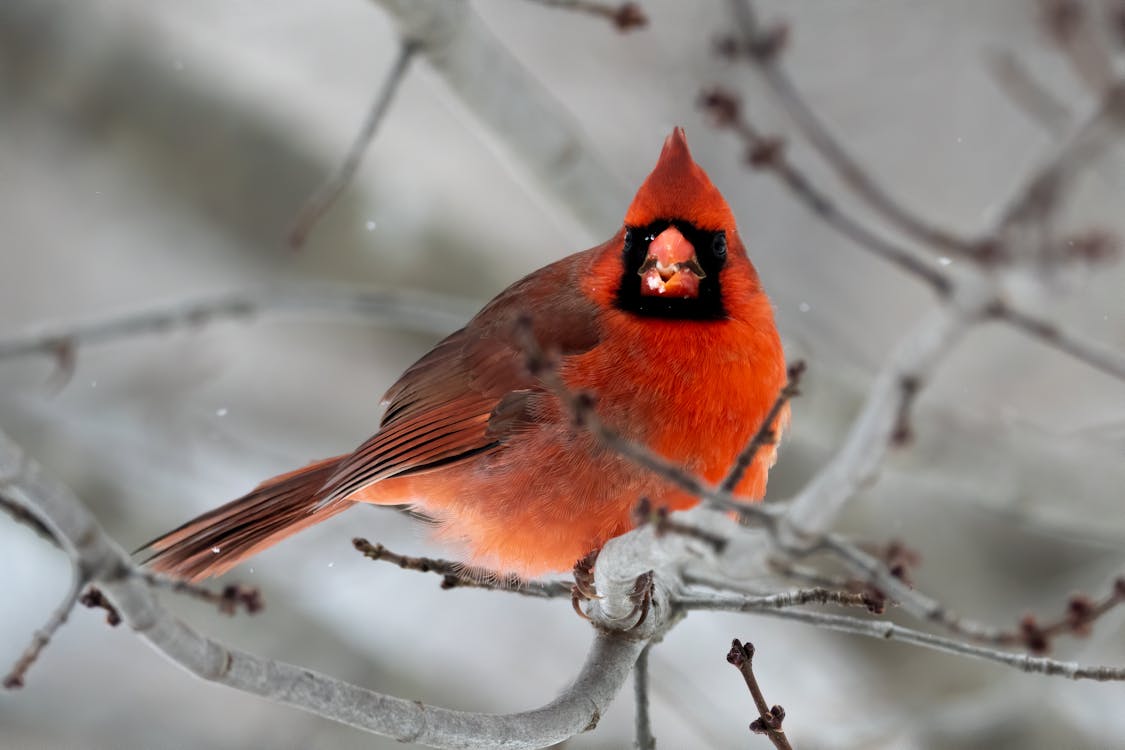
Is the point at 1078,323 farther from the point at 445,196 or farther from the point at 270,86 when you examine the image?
the point at 270,86

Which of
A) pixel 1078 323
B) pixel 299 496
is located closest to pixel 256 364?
pixel 299 496

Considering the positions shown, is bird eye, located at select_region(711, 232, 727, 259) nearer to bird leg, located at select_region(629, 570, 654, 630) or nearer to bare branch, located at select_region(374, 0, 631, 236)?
bird leg, located at select_region(629, 570, 654, 630)

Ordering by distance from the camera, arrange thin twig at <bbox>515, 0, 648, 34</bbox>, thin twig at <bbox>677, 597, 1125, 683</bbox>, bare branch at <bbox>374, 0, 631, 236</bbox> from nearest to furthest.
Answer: thin twig at <bbox>677, 597, 1125, 683</bbox> < thin twig at <bbox>515, 0, 648, 34</bbox> < bare branch at <bbox>374, 0, 631, 236</bbox>

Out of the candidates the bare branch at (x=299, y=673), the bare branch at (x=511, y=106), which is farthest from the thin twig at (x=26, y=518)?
the bare branch at (x=511, y=106)

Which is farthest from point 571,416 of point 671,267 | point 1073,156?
point 1073,156

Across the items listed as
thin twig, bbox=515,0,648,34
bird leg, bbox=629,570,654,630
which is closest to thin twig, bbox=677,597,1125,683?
bird leg, bbox=629,570,654,630

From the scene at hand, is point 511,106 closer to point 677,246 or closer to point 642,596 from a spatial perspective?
point 677,246
